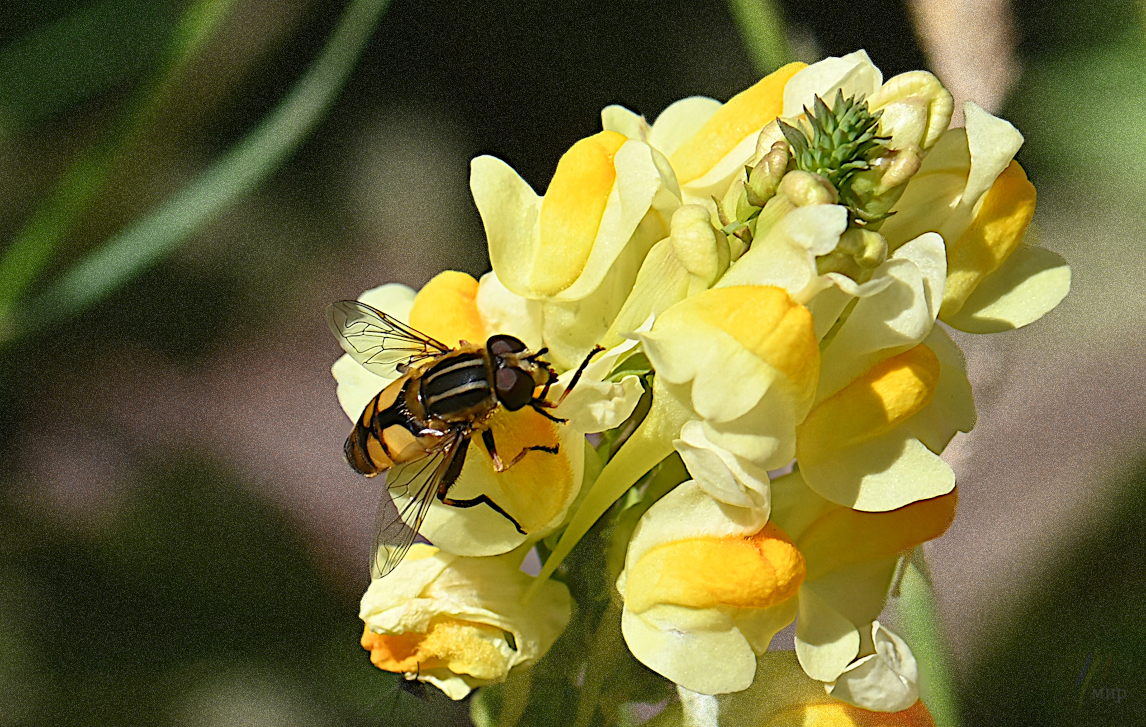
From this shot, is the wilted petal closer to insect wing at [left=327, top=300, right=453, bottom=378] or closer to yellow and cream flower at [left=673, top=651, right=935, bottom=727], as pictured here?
yellow and cream flower at [left=673, top=651, right=935, bottom=727]

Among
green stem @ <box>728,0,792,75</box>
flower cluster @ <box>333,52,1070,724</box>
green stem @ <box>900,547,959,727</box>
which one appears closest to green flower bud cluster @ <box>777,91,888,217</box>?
flower cluster @ <box>333,52,1070,724</box>

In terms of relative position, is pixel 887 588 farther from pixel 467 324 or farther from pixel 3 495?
pixel 3 495

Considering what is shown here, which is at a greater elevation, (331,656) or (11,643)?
(11,643)

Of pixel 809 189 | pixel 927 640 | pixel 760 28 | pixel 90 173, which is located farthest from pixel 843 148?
pixel 90 173

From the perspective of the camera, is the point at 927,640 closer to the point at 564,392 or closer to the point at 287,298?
the point at 564,392

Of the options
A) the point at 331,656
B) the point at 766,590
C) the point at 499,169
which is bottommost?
the point at 331,656

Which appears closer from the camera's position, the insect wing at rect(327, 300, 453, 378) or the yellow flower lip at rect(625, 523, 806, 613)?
the yellow flower lip at rect(625, 523, 806, 613)

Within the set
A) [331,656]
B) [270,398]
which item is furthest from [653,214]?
[270,398]

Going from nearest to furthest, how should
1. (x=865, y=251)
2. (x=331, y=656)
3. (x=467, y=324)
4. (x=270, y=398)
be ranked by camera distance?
(x=865, y=251), (x=467, y=324), (x=331, y=656), (x=270, y=398)

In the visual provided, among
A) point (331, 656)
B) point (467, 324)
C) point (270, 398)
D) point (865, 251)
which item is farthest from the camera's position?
point (270, 398)
